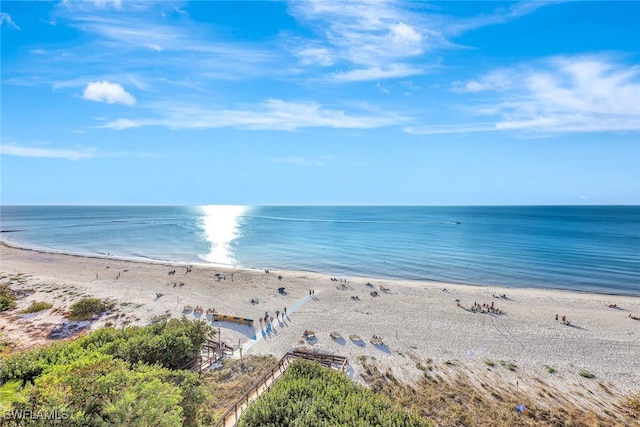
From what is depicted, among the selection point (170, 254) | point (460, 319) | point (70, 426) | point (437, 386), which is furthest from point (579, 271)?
point (170, 254)

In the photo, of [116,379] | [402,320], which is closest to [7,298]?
[116,379]

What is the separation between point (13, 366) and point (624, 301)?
168 ft

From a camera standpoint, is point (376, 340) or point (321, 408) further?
point (376, 340)

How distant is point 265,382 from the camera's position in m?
17.0

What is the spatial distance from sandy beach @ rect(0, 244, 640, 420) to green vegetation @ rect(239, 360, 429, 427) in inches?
290

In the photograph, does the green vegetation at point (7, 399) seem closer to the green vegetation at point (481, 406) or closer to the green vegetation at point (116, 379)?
the green vegetation at point (116, 379)

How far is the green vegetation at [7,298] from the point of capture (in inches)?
1185

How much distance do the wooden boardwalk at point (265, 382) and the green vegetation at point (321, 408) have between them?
1.79 metres

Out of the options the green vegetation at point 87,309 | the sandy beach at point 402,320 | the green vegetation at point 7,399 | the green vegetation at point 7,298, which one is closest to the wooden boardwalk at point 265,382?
the sandy beach at point 402,320

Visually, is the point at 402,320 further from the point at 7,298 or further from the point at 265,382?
the point at 7,298

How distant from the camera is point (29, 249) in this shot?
66250mm

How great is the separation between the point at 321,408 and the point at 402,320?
18.9m

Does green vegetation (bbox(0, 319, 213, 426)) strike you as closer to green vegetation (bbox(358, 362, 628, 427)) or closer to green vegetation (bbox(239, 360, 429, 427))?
green vegetation (bbox(239, 360, 429, 427))

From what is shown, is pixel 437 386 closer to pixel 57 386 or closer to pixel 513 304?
pixel 57 386
